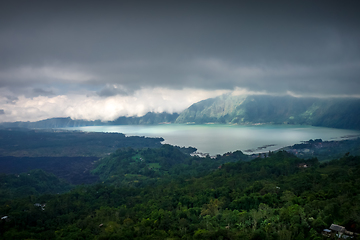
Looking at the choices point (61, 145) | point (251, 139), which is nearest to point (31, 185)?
point (61, 145)

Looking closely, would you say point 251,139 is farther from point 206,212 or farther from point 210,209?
point 206,212

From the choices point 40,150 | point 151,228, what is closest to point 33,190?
point 151,228

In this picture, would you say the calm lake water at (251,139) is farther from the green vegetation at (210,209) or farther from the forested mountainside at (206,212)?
the forested mountainside at (206,212)

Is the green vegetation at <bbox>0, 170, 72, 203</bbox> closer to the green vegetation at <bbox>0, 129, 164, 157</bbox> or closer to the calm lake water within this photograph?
the green vegetation at <bbox>0, 129, 164, 157</bbox>

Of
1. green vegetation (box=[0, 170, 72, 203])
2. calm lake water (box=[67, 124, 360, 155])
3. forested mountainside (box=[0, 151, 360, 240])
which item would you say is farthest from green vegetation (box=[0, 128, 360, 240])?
calm lake water (box=[67, 124, 360, 155])

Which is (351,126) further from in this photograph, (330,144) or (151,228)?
(151,228)

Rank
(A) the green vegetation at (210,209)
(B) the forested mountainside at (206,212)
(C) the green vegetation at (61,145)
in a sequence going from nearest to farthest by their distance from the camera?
1. (B) the forested mountainside at (206,212)
2. (A) the green vegetation at (210,209)
3. (C) the green vegetation at (61,145)

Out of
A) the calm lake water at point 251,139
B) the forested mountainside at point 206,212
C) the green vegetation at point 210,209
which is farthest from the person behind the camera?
the calm lake water at point 251,139

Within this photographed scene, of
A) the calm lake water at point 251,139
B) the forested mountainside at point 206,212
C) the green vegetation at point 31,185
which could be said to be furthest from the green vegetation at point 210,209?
the calm lake water at point 251,139

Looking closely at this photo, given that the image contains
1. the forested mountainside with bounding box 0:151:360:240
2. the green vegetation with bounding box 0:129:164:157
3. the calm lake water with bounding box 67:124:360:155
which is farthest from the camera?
the green vegetation with bounding box 0:129:164:157
